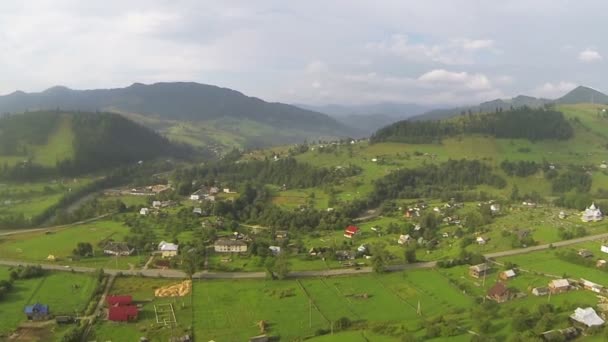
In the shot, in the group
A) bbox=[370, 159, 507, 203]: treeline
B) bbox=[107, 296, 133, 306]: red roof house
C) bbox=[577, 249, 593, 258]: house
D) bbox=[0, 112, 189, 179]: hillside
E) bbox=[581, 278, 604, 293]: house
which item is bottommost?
bbox=[581, 278, 604, 293]: house

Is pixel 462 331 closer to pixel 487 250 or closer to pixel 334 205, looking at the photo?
pixel 487 250

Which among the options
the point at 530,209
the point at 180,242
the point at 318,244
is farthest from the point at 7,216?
the point at 530,209

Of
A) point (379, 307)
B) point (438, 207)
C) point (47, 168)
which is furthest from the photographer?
point (47, 168)

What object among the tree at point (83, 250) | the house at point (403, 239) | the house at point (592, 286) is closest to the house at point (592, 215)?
the house at point (403, 239)

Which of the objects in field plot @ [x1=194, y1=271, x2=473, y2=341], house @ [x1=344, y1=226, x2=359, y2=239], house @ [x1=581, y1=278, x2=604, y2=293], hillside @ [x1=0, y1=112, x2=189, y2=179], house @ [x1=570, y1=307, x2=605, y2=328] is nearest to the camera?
house @ [x1=570, y1=307, x2=605, y2=328]

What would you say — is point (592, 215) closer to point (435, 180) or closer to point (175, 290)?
point (435, 180)

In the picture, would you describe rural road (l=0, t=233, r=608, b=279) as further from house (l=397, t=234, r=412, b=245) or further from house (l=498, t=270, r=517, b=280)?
house (l=397, t=234, r=412, b=245)

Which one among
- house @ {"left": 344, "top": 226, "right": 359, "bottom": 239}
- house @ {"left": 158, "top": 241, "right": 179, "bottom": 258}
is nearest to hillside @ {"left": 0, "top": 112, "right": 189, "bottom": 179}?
house @ {"left": 158, "top": 241, "right": 179, "bottom": 258}
